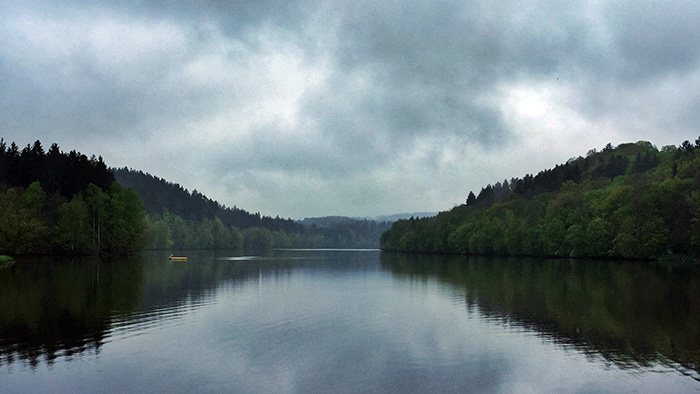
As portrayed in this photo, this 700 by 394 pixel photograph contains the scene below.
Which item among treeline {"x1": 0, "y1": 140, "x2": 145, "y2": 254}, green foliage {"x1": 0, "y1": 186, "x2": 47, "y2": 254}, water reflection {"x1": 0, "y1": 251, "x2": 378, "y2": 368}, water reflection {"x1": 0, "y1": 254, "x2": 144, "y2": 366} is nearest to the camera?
water reflection {"x1": 0, "y1": 254, "x2": 144, "y2": 366}

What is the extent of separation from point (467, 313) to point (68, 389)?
83.1 ft

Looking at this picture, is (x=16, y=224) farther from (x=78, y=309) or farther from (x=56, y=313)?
(x=56, y=313)

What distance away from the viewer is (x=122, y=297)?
42969 mm

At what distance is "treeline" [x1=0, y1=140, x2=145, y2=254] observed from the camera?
118062 mm

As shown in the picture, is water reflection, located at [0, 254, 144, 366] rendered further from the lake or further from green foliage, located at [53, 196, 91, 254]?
green foliage, located at [53, 196, 91, 254]

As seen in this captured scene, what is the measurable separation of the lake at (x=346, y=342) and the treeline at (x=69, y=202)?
78691mm

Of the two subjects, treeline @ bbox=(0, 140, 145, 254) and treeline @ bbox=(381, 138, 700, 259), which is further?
treeline @ bbox=(0, 140, 145, 254)

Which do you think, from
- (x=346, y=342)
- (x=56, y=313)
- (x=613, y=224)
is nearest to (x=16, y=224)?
(x=56, y=313)

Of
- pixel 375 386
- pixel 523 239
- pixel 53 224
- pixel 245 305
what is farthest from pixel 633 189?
pixel 53 224

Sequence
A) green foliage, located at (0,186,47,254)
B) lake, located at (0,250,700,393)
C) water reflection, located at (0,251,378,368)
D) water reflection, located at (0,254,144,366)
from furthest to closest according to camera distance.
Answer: green foliage, located at (0,186,47,254) < water reflection, located at (0,251,378,368) < water reflection, located at (0,254,144,366) < lake, located at (0,250,700,393)

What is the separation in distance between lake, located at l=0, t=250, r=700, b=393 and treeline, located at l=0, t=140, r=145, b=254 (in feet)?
258

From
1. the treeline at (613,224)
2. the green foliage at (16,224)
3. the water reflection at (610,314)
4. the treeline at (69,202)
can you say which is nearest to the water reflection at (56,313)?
the water reflection at (610,314)

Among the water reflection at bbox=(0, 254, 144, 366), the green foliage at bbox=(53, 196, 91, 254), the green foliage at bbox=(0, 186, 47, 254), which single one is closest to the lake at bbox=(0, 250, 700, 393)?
the water reflection at bbox=(0, 254, 144, 366)

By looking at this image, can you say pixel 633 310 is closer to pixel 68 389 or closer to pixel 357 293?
pixel 357 293
